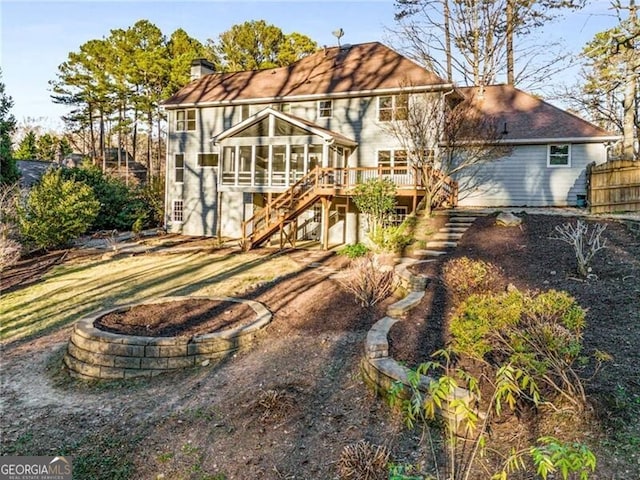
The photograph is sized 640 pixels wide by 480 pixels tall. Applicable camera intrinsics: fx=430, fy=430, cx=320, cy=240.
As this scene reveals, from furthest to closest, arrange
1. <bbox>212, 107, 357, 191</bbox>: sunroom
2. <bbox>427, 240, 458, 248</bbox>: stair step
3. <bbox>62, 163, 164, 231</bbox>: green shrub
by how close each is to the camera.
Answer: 1. <bbox>62, 163, 164, 231</bbox>: green shrub
2. <bbox>212, 107, 357, 191</bbox>: sunroom
3. <bbox>427, 240, 458, 248</bbox>: stair step

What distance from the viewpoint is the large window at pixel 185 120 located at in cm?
2158

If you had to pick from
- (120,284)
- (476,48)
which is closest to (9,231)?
(120,284)

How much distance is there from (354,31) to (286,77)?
4034mm

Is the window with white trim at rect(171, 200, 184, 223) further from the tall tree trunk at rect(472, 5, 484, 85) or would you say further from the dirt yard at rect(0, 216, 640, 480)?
the tall tree trunk at rect(472, 5, 484, 85)

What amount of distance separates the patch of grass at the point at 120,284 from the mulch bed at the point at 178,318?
4.89 feet

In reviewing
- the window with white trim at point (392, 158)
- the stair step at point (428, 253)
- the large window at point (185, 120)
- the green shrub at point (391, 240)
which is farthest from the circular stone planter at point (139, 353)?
the large window at point (185, 120)

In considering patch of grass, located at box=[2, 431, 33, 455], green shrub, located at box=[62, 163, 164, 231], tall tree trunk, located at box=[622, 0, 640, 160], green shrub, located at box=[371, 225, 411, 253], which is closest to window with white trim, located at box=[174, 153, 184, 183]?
green shrub, located at box=[62, 163, 164, 231]

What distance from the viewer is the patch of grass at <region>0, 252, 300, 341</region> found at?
869 centimetres

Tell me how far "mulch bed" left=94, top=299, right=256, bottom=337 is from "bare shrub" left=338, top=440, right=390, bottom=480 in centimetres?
361

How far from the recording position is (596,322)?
4.91 metres

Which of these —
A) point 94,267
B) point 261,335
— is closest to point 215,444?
point 261,335

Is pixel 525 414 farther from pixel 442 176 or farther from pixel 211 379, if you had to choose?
pixel 442 176

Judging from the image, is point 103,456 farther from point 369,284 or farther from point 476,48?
point 476,48

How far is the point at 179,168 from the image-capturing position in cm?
2211
